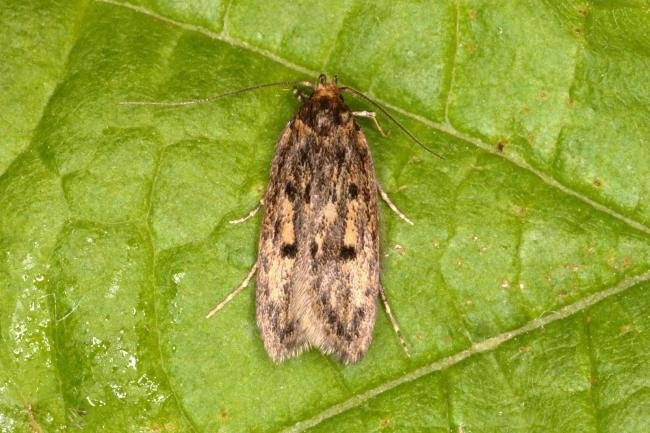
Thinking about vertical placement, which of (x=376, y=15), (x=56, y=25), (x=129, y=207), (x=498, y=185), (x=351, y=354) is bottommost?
(x=351, y=354)

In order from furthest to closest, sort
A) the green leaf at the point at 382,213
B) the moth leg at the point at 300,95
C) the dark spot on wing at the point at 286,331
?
the moth leg at the point at 300,95 < the dark spot on wing at the point at 286,331 < the green leaf at the point at 382,213

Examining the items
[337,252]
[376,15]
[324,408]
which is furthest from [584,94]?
[324,408]

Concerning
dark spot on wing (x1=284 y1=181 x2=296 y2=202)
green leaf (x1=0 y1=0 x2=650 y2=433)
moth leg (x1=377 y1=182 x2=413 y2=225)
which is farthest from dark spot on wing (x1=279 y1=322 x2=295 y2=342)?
moth leg (x1=377 y1=182 x2=413 y2=225)

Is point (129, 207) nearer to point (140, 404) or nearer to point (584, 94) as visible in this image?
point (140, 404)

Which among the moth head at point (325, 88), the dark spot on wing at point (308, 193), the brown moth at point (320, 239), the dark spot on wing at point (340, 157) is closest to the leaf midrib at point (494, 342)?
the brown moth at point (320, 239)

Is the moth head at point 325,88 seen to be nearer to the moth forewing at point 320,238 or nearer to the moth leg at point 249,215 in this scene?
the moth forewing at point 320,238

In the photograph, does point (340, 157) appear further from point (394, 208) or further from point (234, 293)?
point (234, 293)

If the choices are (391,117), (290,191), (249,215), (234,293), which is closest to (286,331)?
(234,293)
